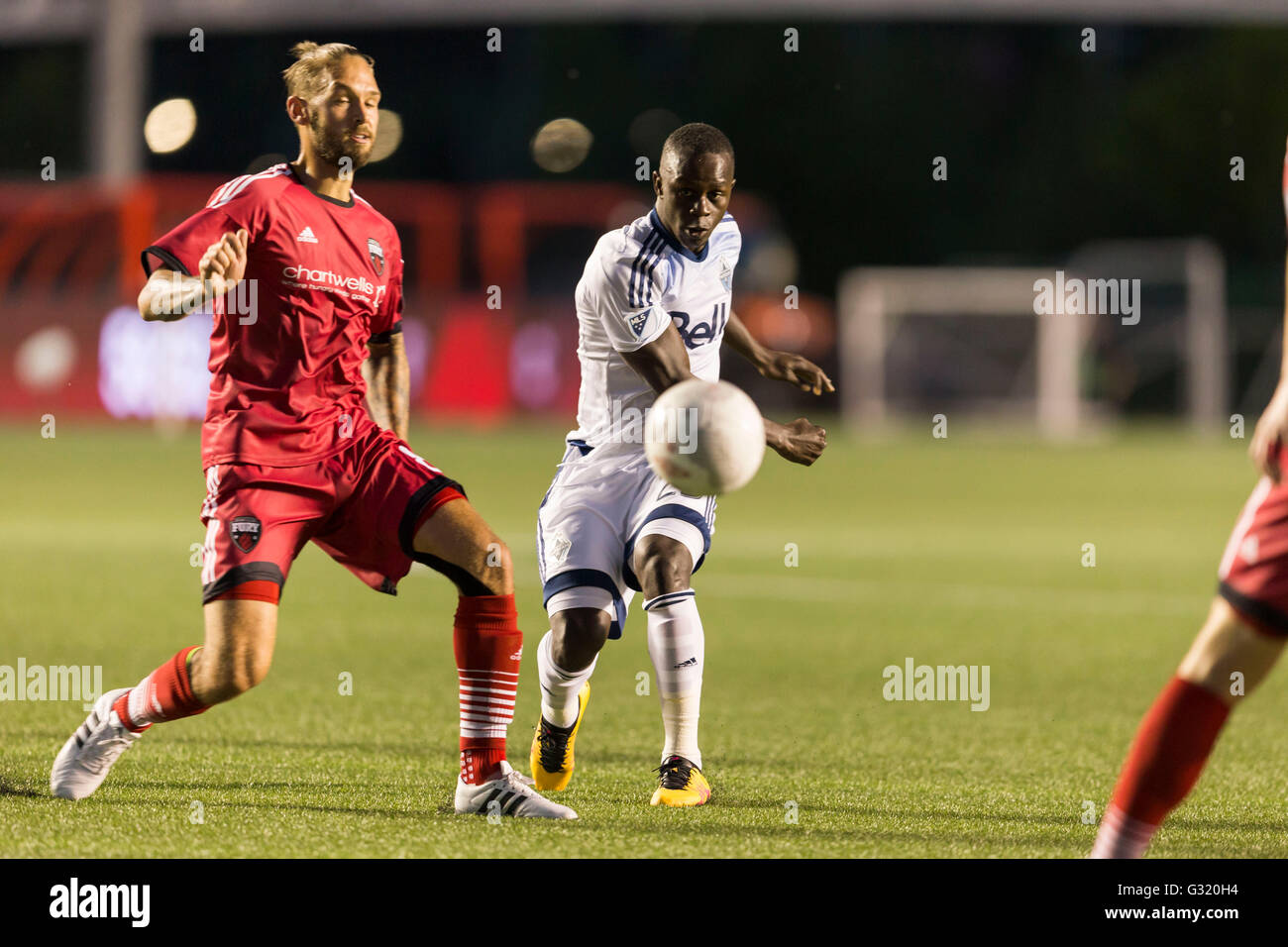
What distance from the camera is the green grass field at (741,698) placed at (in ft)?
17.6

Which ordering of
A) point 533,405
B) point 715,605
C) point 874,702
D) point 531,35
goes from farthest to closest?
point 531,35
point 533,405
point 715,605
point 874,702

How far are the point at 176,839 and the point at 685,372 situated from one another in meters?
2.03

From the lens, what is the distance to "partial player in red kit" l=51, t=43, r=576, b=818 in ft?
18.1

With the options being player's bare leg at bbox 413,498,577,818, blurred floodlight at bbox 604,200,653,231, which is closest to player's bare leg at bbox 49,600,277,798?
player's bare leg at bbox 413,498,577,818

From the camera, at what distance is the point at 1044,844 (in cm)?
520

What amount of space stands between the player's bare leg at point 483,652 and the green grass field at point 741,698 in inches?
Answer: 5.5

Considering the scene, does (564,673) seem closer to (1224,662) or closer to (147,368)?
(1224,662)

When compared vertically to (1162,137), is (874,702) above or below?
below

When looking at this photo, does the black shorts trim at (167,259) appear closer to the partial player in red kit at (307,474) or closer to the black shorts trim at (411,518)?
the partial player in red kit at (307,474)

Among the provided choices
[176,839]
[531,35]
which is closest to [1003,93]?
[531,35]

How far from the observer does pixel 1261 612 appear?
4.18 metres

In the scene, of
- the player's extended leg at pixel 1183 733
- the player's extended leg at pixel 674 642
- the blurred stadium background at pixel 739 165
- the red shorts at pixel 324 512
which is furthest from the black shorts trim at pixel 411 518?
the blurred stadium background at pixel 739 165

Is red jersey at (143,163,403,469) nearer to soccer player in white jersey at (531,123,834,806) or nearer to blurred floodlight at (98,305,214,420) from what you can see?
soccer player in white jersey at (531,123,834,806)

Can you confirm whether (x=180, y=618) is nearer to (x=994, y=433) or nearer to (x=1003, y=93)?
(x=994, y=433)
